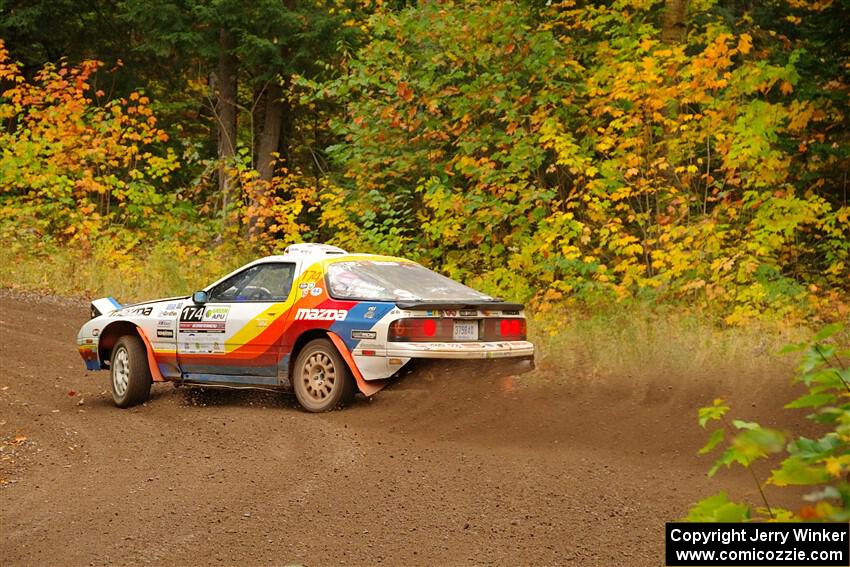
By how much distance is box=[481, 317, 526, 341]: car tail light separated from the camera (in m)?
10.2

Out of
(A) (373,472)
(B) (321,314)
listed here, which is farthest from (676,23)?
(A) (373,472)

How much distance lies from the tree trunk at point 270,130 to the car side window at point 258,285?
15.1 metres

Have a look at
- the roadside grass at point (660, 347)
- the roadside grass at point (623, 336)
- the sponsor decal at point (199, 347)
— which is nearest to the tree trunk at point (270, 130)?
the roadside grass at point (623, 336)

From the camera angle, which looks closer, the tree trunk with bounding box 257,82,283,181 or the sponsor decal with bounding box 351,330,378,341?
the sponsor decal with bounding box 351,330,378,341

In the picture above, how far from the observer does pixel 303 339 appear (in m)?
10.5

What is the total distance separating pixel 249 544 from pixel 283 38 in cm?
1936

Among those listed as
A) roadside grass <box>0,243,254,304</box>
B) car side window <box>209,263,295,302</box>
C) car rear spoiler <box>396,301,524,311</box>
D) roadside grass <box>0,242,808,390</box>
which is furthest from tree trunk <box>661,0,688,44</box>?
roadside grass <box>0,243,254,304</box>

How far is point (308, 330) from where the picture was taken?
33.8ft

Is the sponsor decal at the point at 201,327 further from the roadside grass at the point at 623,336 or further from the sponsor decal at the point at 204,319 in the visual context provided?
the roadside grass at the point at 623,336

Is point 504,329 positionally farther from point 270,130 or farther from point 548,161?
point 270,130

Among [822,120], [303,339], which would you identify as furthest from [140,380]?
[822,120]

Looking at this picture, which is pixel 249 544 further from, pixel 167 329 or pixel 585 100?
pixel 585 100

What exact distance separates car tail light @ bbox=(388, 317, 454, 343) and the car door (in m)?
1.34
